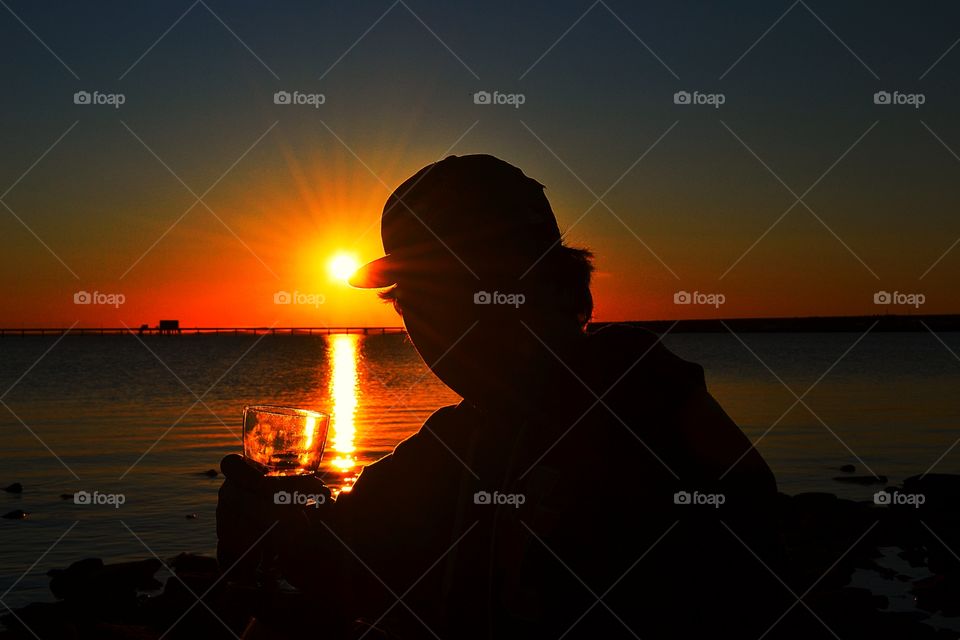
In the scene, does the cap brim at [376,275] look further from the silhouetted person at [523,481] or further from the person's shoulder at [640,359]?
the person's shoulder at [640,359]

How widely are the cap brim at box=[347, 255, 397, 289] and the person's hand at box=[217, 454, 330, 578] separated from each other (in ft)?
1.91

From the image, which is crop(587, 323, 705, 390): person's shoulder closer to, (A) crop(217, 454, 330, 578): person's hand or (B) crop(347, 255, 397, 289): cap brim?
(B) crop(347, 255, 397, 289): cap brim

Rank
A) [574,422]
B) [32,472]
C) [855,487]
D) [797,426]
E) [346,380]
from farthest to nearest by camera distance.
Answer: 1. [346,380]
2. [797,426]
3. [32,472]
4. [855,487]
5. [574,422]

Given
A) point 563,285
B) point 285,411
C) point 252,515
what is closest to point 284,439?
point 285,411

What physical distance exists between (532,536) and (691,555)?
13.6 inches

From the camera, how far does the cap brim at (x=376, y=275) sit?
7.94 ft

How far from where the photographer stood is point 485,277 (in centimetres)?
221

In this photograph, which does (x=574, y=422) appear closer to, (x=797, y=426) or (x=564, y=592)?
(x=564, y=592)

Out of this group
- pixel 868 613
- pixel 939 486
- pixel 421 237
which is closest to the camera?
pixel 421 237

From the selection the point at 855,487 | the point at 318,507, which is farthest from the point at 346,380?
the point at 318,507

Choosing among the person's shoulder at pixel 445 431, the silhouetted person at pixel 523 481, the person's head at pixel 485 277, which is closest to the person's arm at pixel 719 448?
the silhouetted person at pixel 523 481

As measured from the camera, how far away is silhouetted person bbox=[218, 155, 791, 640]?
5.70 feet

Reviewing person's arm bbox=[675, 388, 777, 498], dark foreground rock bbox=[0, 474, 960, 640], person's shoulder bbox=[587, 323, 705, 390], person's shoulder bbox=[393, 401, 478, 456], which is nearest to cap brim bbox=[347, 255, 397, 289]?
person's shoulder bbox=[393, 401, 478, 456]

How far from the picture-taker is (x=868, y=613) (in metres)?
9.77
